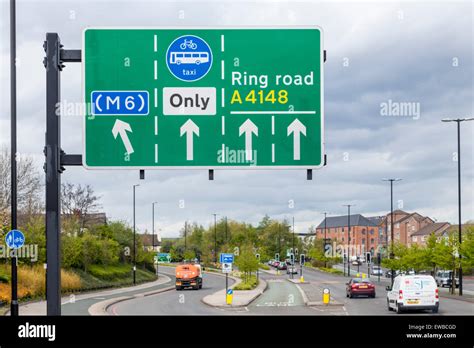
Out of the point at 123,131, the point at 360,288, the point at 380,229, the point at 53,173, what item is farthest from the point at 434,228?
the point at 53,173

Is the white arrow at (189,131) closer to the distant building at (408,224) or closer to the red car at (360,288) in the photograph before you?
the red car at (360,288)

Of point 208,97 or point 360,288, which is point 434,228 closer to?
point 360,288

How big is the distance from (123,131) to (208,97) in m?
1.38

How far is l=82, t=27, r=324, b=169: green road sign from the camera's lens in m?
→ 10.0

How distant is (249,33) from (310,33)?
0.93m

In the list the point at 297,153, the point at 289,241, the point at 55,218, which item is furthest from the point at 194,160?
the point at 289,241

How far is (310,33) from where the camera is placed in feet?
33.3

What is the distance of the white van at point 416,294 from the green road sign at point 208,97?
2144cm

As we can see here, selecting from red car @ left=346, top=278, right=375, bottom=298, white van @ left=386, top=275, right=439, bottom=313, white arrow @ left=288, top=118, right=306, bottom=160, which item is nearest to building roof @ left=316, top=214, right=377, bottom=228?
red car @ left=346, top=278, right=375, bottom=298

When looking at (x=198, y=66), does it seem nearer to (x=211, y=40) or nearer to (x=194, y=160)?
(x=211, y=40)

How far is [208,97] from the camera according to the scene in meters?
10.1

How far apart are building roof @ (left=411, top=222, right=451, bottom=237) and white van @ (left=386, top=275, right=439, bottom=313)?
93400 millimetres
